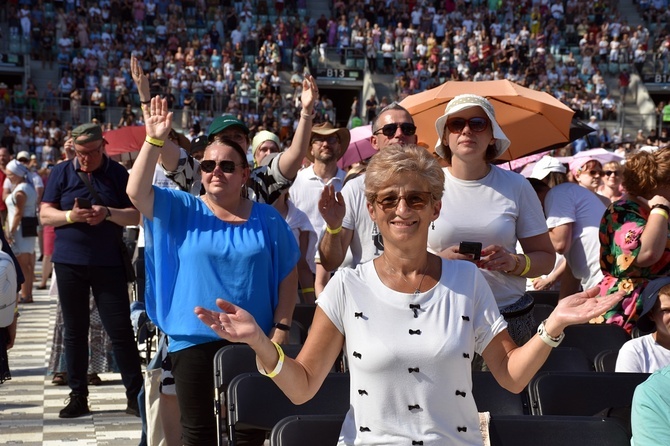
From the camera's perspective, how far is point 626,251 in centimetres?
519

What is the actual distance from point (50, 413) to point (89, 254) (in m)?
1.06

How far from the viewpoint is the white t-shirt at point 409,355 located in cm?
299

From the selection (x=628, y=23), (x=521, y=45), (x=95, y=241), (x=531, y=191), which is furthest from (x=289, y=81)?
(x=531, y=191)

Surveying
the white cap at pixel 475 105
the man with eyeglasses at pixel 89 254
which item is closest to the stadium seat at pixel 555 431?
the white cap at pixel 475 105

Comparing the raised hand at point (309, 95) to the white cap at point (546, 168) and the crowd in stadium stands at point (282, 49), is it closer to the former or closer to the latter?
the white cap at point (546, 168)

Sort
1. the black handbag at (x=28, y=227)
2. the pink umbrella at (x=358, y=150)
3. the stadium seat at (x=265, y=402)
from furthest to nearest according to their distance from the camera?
1. the black handbag at (x=28, y=227)
2. the pink umbrella at (x=358, y=150)
3. the stadium seat at (x=265, y=402)

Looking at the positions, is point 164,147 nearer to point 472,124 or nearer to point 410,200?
point 472,124

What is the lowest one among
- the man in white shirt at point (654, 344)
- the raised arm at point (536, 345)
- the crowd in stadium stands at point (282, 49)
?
the man in white shirt at point (654, 344)

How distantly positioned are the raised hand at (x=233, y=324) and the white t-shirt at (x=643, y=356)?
81.0 inches

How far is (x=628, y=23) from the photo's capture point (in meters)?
41.6

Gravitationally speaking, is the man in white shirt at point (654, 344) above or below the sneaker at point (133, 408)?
above

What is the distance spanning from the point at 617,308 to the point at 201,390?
7.02 feet

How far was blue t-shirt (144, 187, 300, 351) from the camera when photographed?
14.8 feet

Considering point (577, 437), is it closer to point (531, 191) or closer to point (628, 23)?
point (531, 191)
